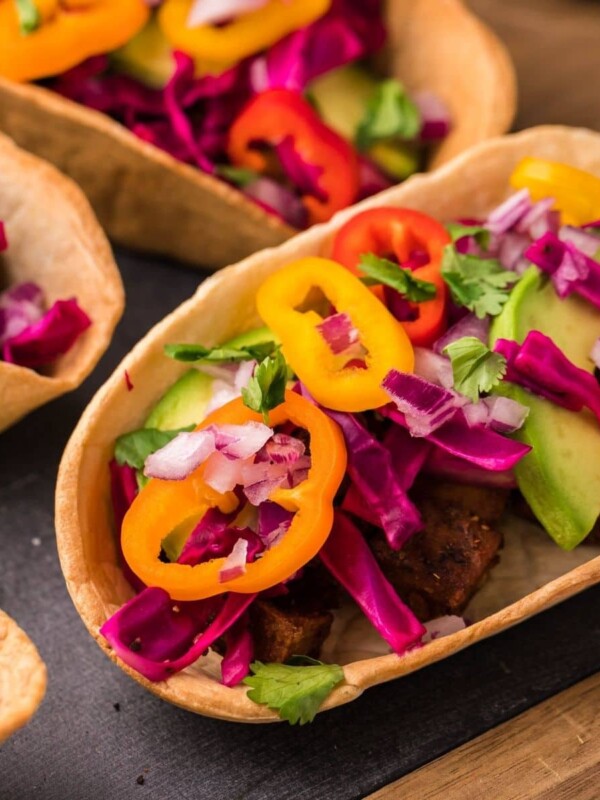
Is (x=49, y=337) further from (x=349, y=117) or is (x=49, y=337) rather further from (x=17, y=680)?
(x=349, y=117)

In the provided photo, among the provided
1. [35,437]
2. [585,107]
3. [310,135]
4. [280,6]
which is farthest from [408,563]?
[585,107]

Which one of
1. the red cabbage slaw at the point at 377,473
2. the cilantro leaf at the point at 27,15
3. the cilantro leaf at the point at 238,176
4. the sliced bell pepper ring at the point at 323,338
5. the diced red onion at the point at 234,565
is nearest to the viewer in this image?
the diced red onion at the point at 234,565

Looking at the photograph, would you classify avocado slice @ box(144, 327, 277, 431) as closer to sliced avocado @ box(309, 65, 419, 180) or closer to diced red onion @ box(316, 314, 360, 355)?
diced red onion @ box(316, 314, 360, 355)

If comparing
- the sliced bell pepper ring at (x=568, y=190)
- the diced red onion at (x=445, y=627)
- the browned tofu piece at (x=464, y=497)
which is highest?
the sliced bell pepper ring at (x=568, y=190)

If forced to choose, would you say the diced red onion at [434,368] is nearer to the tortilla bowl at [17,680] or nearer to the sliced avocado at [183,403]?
the sliced avocado at [183,403]

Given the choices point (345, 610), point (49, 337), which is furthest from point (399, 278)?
point (49, 337)

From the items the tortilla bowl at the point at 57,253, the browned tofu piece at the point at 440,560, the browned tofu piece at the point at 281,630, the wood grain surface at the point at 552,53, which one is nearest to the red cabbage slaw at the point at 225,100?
the tortilla bowl at the point at 57,253

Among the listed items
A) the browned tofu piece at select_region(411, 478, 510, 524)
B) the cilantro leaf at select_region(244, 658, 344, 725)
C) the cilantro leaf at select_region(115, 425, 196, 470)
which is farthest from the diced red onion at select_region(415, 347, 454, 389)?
the cilantro leaf at select_region(244, 658, 344, 725)

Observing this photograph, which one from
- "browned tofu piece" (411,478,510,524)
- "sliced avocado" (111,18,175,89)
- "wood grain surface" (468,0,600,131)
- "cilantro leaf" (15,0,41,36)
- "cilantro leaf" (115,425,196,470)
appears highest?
"cilantro leaf" (15,0,41,36)
